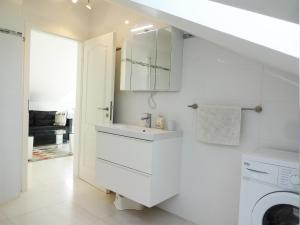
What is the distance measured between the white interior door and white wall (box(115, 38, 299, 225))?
706mm

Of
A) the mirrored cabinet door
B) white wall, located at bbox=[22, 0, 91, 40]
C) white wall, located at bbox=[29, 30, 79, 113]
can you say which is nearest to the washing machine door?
the mirrored cabinet door

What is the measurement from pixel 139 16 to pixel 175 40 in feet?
2.31

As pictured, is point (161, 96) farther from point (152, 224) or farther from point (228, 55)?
point (152, 224)

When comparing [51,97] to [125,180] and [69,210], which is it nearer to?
[69,210]

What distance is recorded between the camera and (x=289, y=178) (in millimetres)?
1271

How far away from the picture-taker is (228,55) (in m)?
1.96

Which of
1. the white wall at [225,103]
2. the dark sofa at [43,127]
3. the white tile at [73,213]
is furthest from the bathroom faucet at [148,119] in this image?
the dark sofa at [43,127]

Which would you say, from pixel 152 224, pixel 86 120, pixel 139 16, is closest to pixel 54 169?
pixel 86 120

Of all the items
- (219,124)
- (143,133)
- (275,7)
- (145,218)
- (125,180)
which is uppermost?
(275,7)

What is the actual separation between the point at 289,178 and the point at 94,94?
2399 millimetres

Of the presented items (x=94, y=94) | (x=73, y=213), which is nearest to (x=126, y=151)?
(x=73, y=213)

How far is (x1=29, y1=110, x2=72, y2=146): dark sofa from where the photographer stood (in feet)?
16.7

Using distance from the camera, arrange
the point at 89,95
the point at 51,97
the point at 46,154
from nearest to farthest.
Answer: the point at 89,95, the point at 46,154, the point at 51,97

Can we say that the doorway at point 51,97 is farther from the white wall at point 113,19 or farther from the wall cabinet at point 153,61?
the wall cabinet at point 153,61
